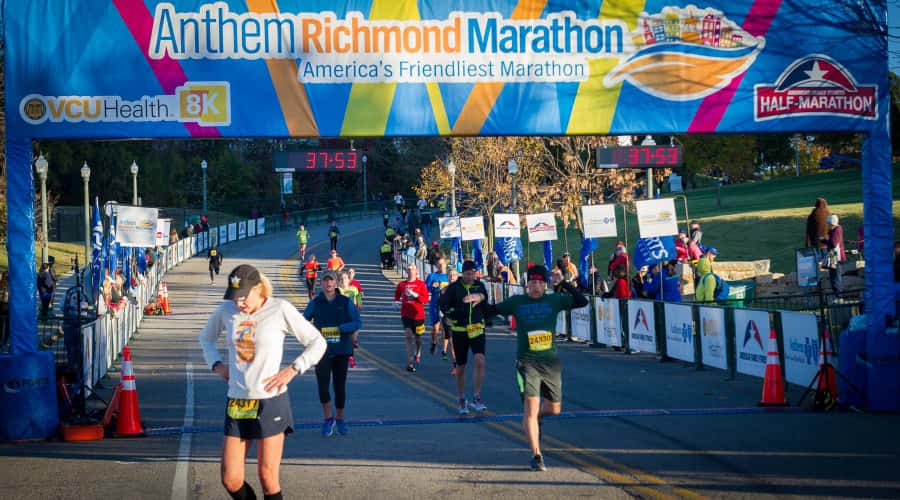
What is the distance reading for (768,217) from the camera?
52.7m

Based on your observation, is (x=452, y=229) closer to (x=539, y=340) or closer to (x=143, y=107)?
(x=143, y=107)

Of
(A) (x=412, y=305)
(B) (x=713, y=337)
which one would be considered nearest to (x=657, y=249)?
(B) (x=713, y=337)

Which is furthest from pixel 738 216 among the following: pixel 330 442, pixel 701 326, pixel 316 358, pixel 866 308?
pixel 316 358

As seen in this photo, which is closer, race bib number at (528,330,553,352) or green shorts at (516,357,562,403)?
green shorts at (516,357,562,403)

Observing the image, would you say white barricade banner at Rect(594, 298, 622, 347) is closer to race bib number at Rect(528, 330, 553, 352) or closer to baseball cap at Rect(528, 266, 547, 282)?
baseball cap at Rect(528, 266, 547, 282)

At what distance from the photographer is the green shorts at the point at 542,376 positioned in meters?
10.8

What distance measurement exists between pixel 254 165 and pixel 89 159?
24.9 meters

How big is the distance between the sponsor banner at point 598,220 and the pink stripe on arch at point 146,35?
14066 mm

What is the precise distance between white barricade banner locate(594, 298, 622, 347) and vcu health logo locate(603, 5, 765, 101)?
10.4 meters

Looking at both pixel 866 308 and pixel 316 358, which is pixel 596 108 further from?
pixel 316 358

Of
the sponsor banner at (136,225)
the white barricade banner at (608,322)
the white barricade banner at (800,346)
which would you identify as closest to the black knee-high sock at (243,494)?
the white barricade banner at (800,346)

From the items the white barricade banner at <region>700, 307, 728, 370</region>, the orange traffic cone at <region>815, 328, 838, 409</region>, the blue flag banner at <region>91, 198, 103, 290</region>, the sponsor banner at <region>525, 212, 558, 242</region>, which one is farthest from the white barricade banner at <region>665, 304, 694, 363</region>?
the blue flag banner at <region>91, 198, 103, 290</region>

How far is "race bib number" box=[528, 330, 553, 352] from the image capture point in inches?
429

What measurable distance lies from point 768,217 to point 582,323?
28538mm
